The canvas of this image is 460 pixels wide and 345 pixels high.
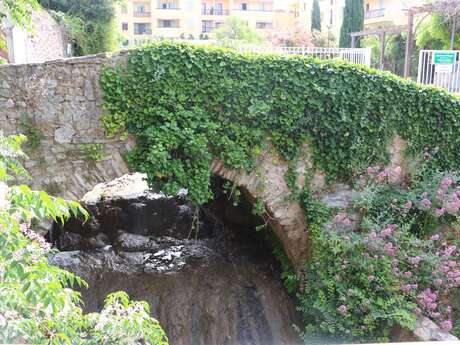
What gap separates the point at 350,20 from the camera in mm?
20656

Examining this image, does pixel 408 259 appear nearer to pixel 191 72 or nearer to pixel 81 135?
pixel 191 72

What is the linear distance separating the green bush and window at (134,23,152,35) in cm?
3646

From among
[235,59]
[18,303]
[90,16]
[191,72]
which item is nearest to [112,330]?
[18,303]

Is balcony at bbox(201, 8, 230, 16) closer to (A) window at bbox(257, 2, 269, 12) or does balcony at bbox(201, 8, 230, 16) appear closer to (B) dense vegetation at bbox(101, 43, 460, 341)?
(A) window at bbox(257, 2, 269, 12)

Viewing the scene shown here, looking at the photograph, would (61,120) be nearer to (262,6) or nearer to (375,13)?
(375,13)

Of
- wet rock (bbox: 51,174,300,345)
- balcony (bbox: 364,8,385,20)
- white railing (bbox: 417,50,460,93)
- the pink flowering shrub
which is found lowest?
wet rock (bbox: 51,174,300,345)

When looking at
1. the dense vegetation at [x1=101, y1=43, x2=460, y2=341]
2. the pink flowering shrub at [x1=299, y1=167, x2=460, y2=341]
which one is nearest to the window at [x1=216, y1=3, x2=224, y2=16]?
the dense vegetation at [x1=101, y1=43, x2=460, y2=341]

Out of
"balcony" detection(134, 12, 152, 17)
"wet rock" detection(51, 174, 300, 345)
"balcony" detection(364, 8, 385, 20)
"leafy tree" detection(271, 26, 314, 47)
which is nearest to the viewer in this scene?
"wet rock" detection(51, 174, 300, 345)

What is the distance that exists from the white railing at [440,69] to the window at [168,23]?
3250cm

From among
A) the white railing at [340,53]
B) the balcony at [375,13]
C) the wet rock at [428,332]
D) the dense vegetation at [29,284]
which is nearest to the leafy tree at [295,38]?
the white railing at [340,53]

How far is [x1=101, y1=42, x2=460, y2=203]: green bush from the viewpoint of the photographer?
5.34 meters

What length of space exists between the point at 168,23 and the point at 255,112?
36.8m

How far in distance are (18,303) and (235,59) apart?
429 cm

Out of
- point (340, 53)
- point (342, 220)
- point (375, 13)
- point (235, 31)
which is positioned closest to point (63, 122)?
point (342, 220)
